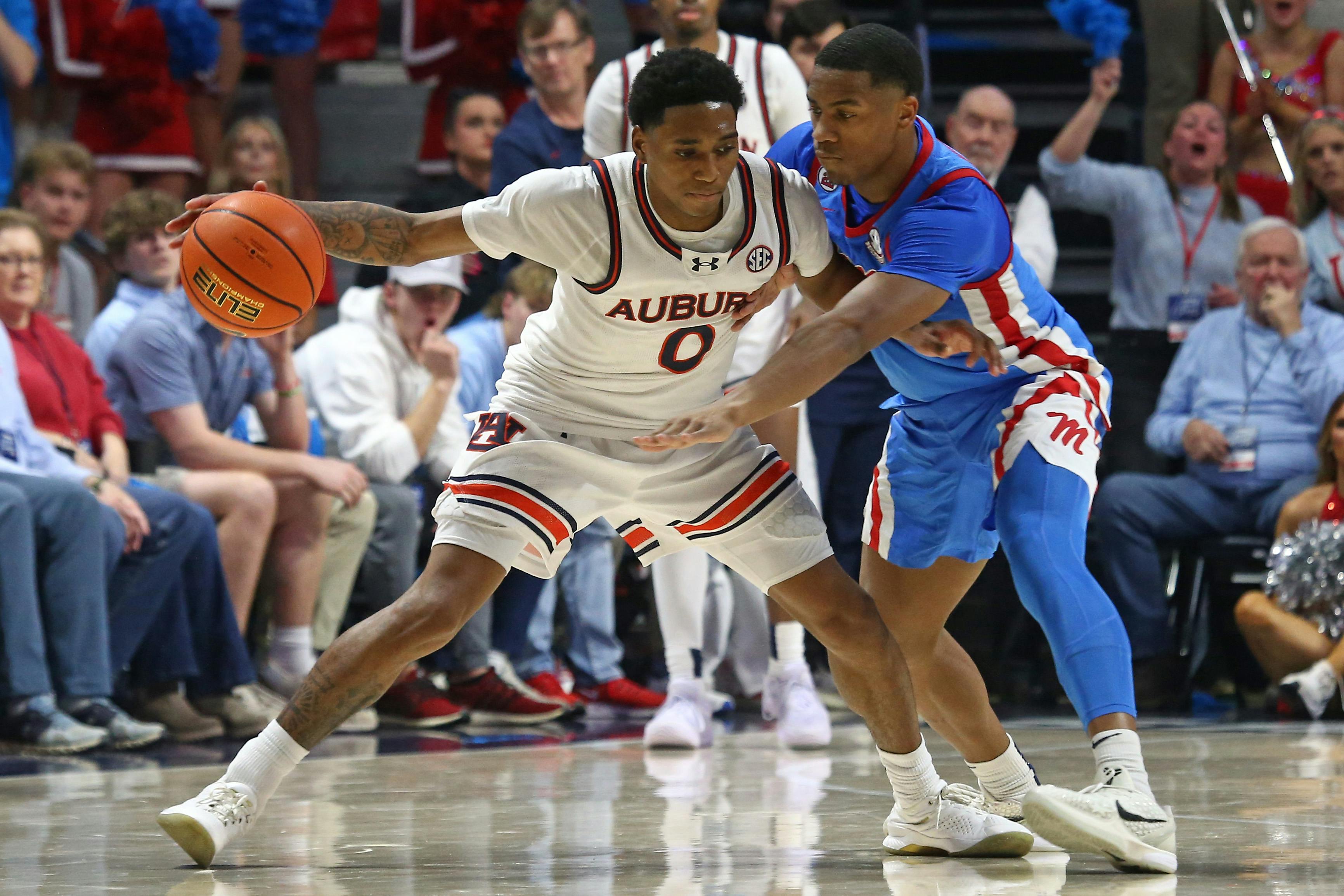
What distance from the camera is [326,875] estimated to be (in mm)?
3406

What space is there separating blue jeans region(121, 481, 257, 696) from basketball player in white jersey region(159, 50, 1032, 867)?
2.27 meters

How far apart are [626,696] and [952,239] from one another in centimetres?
372

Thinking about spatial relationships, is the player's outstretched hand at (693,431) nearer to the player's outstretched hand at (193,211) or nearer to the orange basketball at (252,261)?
the orange basketball at (252,261)

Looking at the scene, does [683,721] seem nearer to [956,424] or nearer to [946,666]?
[946,666]

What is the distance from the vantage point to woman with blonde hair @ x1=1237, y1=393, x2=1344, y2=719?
6.45 m

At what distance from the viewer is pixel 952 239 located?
356 cm

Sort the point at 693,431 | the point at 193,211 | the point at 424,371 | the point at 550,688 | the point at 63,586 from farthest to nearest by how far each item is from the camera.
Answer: the point at 424,371, the point at 550,688, the point at 63,586, the point at 193,211, the point at 693,431

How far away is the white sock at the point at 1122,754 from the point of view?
3.41m

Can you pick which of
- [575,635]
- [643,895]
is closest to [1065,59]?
[575,635]

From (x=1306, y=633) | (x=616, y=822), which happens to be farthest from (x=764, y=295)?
(x=1306, y=633)

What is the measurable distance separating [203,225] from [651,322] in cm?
97

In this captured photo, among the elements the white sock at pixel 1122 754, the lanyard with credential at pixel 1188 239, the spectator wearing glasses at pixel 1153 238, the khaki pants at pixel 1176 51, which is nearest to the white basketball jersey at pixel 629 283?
the white sock at pixel 1122 754

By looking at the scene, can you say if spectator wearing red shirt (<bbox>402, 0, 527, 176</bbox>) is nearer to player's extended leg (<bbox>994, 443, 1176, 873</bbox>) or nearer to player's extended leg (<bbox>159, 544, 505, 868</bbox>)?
player's extended leg (<bbox>159, 544, 505, 868</bbox>)

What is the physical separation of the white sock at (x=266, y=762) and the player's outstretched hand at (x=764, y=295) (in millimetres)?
1312
